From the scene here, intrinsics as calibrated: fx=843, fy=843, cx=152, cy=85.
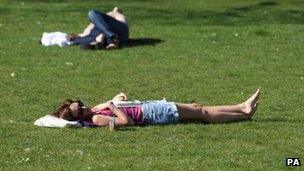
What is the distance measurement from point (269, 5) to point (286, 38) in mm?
6841

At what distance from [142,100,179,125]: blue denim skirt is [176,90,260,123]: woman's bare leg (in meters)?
0.11

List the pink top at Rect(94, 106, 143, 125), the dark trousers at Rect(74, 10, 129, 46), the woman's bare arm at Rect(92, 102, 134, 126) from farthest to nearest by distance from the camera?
the dark trousers at Rect(74, 10, 129, 46)
the pink top at Rect(94, 106, 143, 125)
the woman's bare arm at Rect(92, 102, 134, 126)

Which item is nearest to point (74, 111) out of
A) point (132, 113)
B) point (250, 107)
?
point (132, 113)

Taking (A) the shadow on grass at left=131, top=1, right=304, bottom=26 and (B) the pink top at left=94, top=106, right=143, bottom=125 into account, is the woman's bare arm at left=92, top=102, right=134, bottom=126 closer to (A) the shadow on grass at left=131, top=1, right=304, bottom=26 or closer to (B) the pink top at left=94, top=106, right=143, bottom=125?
(B) the pink top at left=94, top=106, right=143, bottom=125

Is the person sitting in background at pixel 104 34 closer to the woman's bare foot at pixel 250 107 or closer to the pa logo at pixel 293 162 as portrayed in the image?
the woman's bare foot at pixel 250 107

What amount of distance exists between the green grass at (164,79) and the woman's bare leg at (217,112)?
19 cm

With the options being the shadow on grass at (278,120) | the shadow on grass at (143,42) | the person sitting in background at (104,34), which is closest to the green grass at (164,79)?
the shadow on grass at (278,120)

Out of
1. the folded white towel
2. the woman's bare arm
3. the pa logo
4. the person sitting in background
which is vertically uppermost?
the pa logo

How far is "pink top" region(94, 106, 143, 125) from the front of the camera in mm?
11490

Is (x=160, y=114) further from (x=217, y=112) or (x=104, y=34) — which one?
(x=104, y=34)

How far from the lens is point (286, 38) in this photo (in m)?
20.0

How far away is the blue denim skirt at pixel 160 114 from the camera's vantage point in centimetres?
1159

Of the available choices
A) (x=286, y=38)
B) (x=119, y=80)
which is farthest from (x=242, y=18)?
(x=119, y=80)

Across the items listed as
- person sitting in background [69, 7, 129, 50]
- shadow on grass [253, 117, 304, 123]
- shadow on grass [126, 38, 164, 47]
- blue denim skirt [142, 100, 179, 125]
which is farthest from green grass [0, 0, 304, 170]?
person sitting in background [69, 7, 129, 50]
